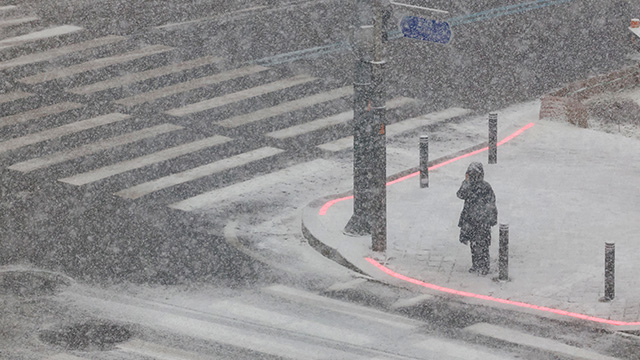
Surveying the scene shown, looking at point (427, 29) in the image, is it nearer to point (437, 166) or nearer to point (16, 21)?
point (437, 166)

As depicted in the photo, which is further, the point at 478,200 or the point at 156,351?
the point at 478,200

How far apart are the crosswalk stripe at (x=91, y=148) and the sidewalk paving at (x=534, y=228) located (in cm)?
393

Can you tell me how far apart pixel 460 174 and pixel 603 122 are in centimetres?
387

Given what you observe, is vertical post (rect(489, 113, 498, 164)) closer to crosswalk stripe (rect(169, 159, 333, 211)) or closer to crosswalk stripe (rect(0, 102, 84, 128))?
crosswalk stripe (rect(169, 159, 333, 211))

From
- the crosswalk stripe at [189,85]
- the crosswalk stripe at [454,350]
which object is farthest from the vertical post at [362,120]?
the crosswalk stripe at [189,85]

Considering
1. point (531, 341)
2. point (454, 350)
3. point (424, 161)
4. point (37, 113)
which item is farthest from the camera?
point (37, 113)

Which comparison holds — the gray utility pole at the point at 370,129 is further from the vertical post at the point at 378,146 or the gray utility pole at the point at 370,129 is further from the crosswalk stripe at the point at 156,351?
the crosswalk stripe at the point at 156,351

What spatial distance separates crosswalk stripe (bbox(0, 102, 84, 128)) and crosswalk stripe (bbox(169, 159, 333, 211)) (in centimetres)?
429

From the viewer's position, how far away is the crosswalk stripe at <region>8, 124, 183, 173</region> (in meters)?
17.2

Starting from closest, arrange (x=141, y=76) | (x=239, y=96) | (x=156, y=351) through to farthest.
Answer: (x=156, y=351)
(x=239, y=96)
(x=141, y=76)

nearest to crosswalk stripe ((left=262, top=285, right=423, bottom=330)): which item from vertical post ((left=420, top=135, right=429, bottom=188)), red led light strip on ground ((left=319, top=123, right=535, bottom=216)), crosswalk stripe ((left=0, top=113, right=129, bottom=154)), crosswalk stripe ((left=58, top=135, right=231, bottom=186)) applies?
red led light strip on ground ((left=319, top=123, right=535, bottom=216))

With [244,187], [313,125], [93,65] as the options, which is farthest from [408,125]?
[93,65]

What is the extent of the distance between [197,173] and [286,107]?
343 cm

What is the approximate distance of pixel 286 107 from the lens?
20203 mm
